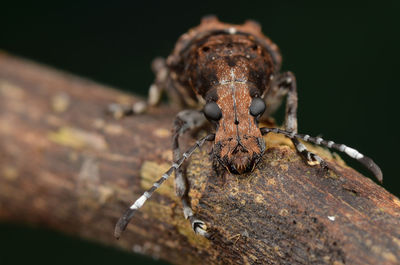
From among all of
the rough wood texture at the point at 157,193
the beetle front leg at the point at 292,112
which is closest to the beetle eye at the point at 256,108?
the rough wood texture at the point at 157,193

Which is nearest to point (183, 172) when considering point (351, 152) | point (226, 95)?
point (226, 95)

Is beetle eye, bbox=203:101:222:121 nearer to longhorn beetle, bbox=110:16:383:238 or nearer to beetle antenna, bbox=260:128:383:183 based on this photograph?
longhorn beetle, bbox=110:16:383:238

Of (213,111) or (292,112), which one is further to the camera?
(292,112)

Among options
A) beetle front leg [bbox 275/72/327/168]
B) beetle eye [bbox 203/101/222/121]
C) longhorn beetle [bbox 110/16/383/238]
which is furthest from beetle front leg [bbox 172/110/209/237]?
beetle front leg [bbox 275/72/327/168]

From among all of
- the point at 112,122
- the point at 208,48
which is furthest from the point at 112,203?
the point at 208,48

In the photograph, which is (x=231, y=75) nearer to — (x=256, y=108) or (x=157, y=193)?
(x=256, y=108)

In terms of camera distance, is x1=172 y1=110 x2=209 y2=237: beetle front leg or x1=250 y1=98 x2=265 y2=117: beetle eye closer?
x1=172 y1=110 x2=209 y2=237: beetle front leg
